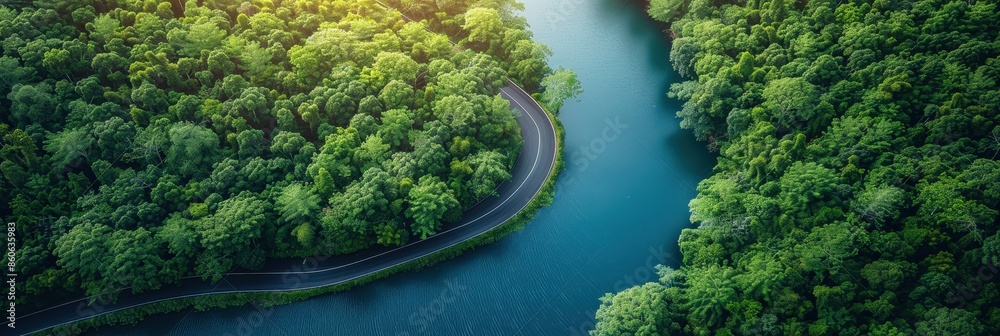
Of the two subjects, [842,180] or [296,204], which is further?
[296,204]

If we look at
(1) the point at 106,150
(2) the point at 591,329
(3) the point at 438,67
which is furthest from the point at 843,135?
(1) the point at 106,150

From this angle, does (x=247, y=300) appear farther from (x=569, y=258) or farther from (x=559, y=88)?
(x=559, y=88)

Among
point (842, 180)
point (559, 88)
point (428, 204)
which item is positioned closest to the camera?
point (842, 180)

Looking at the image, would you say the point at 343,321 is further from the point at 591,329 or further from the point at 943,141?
the point at 943,141

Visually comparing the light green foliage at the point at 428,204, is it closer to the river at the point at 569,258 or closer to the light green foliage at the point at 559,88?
the river at the point at 569,258

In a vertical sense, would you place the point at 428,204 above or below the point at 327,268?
above
